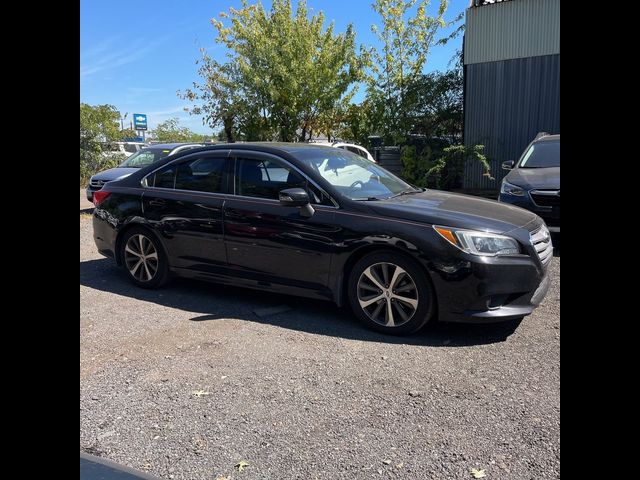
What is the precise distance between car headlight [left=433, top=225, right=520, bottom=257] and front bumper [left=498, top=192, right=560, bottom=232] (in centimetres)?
297

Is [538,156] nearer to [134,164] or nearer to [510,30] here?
[510,30]

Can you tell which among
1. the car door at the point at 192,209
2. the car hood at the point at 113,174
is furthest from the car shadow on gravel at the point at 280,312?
the car hood at the point at 113,174

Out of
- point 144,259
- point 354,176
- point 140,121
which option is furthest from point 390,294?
point 140,121

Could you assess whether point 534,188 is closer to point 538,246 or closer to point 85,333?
point 538,246

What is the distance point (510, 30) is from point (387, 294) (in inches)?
479

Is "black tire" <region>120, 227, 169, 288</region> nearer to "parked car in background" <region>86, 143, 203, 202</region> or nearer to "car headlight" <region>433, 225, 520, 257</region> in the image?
"car headlight" <region>433, 225, 520, 257</region>

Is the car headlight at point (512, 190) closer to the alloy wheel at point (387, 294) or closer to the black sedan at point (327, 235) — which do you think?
the black sedan at point (327, 235)

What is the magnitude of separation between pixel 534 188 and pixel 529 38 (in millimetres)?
8089

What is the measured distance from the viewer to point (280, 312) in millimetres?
5035

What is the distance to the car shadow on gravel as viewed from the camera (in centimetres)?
436

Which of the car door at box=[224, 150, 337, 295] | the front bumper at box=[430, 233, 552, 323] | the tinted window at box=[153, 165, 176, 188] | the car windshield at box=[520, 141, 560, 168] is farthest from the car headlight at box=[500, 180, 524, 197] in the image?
the tinted window at box=[153, 165, 176, 188]
